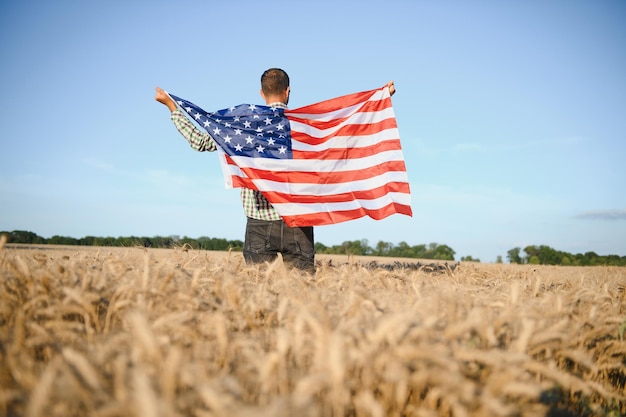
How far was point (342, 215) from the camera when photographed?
5.72 m

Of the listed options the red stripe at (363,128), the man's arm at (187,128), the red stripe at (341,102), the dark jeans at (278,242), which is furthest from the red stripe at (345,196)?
the red stripe at (341,102)

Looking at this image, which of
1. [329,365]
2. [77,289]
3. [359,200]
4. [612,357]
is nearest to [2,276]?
[77,289]

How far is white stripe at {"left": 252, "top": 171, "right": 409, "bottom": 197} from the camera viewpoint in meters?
5.58

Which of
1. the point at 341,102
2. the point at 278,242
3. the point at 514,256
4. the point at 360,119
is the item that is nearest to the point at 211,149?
the point at 278,242

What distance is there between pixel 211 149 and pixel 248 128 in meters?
0.60

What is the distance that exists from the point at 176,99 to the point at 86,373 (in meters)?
5.15

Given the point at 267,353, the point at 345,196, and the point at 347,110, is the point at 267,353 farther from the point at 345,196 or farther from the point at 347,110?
the point at 347,110

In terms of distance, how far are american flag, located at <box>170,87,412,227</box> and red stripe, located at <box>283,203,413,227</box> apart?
0.01 m

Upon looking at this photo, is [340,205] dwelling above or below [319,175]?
below

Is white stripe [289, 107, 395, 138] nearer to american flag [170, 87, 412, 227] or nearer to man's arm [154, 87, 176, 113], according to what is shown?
american flag [170, 87, 412, 227]

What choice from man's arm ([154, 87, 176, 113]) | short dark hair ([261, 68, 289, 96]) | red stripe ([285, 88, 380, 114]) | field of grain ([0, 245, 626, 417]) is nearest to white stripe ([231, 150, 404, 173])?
red stripe ([285, 88, 380, 114])

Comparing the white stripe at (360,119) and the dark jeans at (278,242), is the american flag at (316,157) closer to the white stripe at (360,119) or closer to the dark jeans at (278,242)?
the white stripe at (360,119)

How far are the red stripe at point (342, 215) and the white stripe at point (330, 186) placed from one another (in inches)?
12.8

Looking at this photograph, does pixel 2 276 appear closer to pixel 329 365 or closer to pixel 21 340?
pixel 21 340
